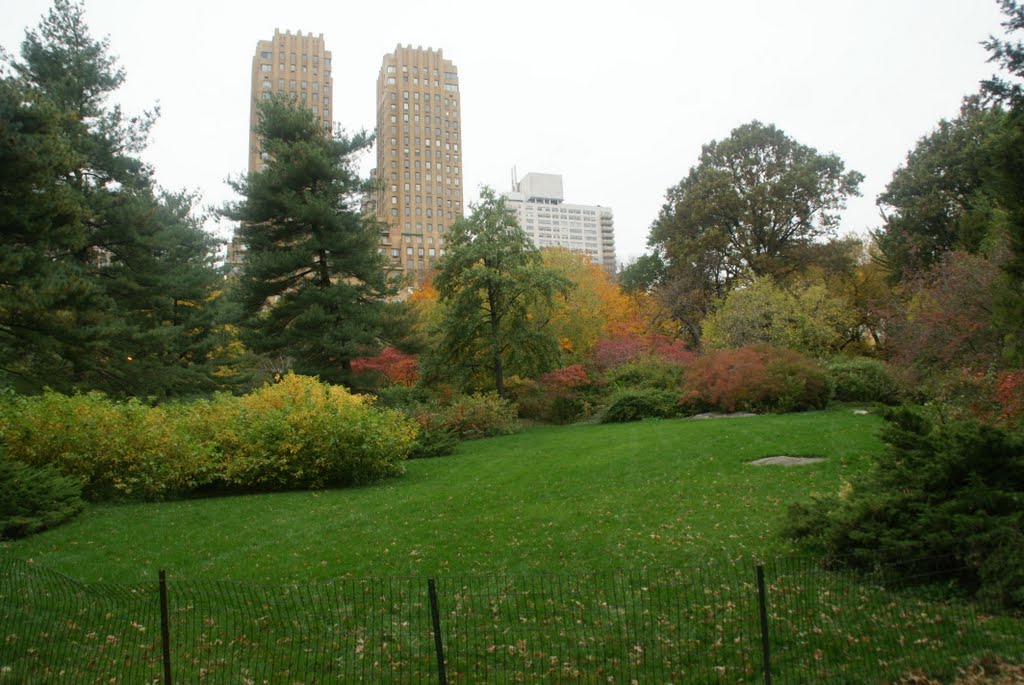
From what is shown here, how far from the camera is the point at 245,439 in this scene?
1486 cm

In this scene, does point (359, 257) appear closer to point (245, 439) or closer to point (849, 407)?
point (245, 439)

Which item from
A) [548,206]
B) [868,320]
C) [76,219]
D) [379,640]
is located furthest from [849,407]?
[548,206]

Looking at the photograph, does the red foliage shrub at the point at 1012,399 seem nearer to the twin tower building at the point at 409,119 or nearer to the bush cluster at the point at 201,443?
the bush cluster at the point at 201,443

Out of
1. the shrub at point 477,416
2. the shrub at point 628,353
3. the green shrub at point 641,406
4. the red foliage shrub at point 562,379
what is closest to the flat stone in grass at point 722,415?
the green shrub at point 641,406

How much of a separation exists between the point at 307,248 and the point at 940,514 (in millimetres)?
23296

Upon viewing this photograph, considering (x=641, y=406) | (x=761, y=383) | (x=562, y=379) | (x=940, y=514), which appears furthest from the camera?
(x=562, y=379)

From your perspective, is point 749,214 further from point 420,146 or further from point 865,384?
point 420,146

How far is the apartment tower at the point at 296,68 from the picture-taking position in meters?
105

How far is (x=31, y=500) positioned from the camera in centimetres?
1064

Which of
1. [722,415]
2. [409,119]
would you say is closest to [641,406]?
[722,415]

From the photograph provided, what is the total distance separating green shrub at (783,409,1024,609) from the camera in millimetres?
5988

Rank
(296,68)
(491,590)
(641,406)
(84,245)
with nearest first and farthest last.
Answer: (491,590), (84,245), (641,406), (296,68)

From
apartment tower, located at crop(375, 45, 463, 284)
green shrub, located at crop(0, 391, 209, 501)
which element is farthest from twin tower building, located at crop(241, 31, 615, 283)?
green shrub, located at crop(0, 391, 209, 501)

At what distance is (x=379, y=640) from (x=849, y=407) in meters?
20.4
